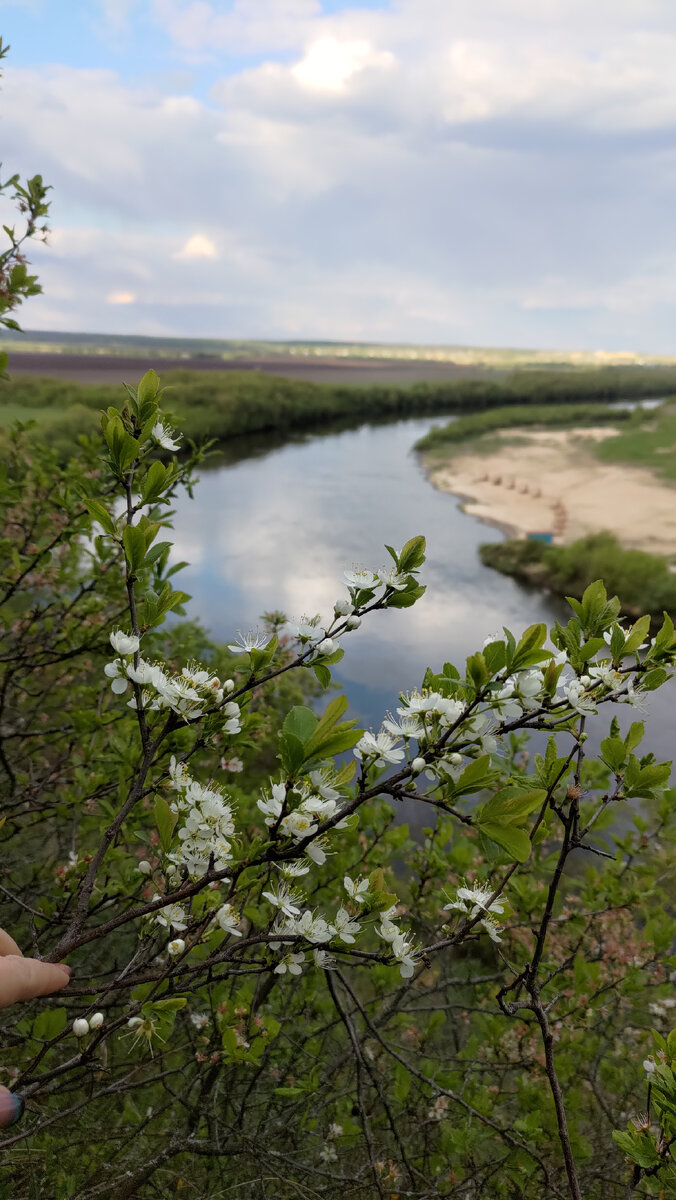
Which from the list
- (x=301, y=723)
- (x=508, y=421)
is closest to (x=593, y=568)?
(x=301, y=723)

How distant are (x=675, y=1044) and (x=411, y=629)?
1030cm

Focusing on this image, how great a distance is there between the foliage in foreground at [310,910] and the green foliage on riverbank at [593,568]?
9889 millimetres

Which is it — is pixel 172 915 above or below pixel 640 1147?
above

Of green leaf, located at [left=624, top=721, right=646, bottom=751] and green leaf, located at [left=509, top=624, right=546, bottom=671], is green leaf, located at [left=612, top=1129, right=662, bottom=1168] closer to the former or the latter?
green leaf, located at [left=624, top=721, right=646, bottom=751]

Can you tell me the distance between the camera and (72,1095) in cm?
229

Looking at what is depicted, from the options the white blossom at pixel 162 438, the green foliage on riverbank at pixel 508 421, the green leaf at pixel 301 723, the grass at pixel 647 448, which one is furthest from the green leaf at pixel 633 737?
the green foliage on riverbank at pixel 508 421

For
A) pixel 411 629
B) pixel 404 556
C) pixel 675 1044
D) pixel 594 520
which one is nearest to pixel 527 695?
pixel 404 556

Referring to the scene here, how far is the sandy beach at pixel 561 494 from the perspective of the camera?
56.7ft

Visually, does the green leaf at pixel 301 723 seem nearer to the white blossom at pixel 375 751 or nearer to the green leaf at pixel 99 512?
the white blossom at pixel 375 751

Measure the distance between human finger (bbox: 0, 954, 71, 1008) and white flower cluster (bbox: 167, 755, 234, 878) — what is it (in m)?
0.21

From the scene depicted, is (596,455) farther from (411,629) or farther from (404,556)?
(404,556)

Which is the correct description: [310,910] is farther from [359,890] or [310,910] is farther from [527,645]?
[527,645]

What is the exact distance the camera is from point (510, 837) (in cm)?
85

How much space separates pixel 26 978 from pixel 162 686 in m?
0.41
